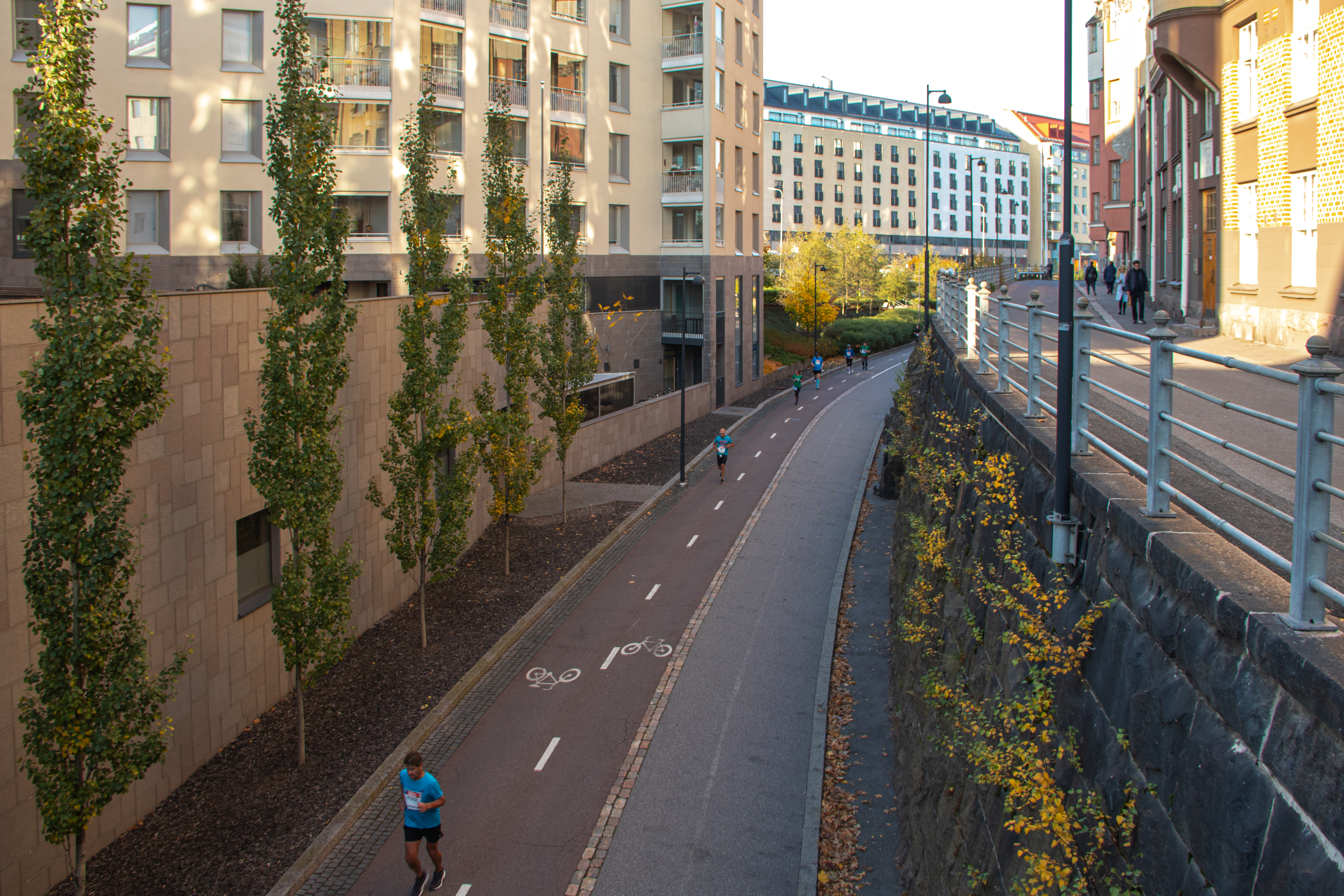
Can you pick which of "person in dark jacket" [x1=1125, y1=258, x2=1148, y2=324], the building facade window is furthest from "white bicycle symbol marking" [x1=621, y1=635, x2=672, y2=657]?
"person in dark jacket" [x1=1125, y1=258, x2=1148, y2=324]

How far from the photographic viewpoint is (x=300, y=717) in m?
14.0

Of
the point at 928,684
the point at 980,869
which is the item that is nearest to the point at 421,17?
the point at 928,684

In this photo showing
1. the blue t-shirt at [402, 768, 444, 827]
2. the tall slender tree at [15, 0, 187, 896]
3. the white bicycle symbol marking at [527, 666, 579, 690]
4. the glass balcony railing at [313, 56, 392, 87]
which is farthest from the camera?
the glass balcony railing at [313, 56, 392, 87]

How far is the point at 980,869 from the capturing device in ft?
25.7

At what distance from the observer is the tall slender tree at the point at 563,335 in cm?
2683

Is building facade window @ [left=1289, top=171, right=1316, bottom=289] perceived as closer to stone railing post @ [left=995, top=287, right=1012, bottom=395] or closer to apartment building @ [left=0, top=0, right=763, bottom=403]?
stone railing post @ [left=995, top=287, right=1012, bottom=395]

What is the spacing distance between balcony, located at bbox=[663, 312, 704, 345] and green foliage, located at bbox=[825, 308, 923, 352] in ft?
89.6

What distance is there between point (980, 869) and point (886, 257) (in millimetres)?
107145

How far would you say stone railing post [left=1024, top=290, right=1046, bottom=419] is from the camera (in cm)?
998

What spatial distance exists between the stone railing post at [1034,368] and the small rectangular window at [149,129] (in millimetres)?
35165

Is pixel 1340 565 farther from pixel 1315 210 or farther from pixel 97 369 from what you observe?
pixel 1315 210

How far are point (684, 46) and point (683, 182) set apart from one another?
6535mm

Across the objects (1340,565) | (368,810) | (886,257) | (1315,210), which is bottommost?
(368,810)

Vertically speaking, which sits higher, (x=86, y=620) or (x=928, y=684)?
(x=86, y=620)
